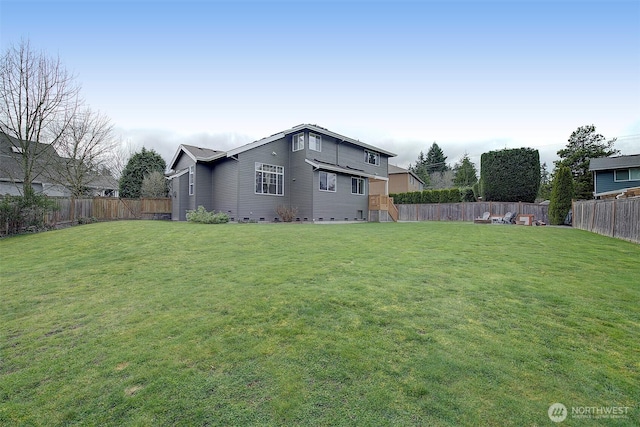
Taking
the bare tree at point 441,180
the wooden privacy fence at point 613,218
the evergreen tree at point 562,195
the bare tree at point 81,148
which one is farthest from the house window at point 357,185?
the bare tree at point 441,180

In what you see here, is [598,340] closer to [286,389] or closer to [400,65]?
A: [286,389]

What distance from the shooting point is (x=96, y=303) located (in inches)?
189

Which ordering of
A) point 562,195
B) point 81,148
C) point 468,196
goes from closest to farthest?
1. point 562,195
2. point 81,148
3. point 468,196

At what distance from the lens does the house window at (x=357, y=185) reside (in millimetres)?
22992

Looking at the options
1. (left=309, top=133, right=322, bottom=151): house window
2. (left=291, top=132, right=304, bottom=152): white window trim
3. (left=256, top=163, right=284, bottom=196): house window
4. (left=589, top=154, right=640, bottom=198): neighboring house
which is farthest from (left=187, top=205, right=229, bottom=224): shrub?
(left=589, top=154, right=640, bottom=198): neighboring house

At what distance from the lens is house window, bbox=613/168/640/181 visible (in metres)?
25.3

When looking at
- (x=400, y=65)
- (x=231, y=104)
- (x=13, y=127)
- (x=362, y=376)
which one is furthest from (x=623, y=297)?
(x=13, y=127)

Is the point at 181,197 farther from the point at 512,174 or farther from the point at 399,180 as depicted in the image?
the point at 399,180

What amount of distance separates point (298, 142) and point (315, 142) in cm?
123

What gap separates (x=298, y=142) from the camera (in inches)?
810

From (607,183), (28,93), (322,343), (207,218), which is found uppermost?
(28,93)

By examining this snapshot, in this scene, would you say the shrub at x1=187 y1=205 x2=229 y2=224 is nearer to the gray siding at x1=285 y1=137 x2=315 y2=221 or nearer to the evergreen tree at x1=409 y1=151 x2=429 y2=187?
the gray siding at x1=285 y1=137 x2=315 y2=221

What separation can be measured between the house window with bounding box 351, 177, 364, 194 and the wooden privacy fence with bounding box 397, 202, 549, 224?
28.7 feet

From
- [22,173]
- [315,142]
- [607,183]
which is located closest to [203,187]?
[315,142]
